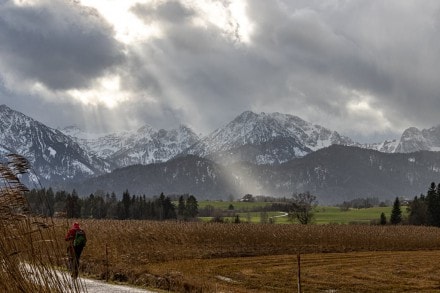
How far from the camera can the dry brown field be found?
25422 millimetres

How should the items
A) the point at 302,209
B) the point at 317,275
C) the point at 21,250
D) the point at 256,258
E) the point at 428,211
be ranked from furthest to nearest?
the point at 428,211
the point at 302,209
the point at 256,258
the point at 317,275
the point at 21,250

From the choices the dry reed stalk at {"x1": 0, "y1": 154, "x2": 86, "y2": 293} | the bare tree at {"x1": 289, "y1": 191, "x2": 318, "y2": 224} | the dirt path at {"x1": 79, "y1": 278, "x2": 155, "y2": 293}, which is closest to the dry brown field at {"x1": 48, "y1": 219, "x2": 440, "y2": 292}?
the dry reed stalk at {"x1": 0, "y1": 154, "x2": 86, "y2": 293}

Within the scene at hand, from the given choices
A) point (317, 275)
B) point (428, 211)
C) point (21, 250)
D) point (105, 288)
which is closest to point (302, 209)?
point (428, 211)

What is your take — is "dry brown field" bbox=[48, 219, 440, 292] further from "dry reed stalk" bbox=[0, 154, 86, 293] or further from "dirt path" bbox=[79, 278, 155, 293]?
"dirt path" bbox=[79, 278, 155, 293]

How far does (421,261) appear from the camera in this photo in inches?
1601

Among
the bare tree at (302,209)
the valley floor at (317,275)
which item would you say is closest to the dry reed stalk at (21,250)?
the valley floor at (317,275)

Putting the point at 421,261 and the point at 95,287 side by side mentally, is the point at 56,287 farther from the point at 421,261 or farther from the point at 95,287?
the point at 421,261

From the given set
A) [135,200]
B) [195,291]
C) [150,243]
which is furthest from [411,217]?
[195,291]

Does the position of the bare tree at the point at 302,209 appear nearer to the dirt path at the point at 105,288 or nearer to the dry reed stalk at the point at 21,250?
the dirt path at the point at 105,288

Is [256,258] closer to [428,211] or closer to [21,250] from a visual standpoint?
[21,250]

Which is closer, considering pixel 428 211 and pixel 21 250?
pixel 21 250

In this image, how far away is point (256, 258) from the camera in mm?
44031

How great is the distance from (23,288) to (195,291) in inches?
552

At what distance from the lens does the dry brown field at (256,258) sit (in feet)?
83.4
